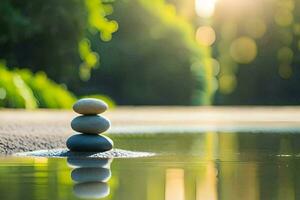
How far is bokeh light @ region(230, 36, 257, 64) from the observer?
2808 inches

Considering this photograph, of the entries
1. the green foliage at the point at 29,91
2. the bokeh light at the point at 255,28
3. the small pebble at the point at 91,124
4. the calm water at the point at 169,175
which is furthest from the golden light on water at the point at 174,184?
the bokeh light at the point at 255,28

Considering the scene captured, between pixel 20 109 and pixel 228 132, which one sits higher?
pixel 20 109

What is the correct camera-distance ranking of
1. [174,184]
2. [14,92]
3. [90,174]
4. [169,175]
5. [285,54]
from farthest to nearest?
[285,54]
[14,92]
[169,175]
[90,174]
[174,184]

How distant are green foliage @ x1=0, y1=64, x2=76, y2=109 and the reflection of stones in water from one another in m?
22.9

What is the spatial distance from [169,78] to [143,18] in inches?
192

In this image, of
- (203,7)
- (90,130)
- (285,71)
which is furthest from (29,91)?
(203,7)

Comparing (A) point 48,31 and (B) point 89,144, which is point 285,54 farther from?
(B) point 89,144

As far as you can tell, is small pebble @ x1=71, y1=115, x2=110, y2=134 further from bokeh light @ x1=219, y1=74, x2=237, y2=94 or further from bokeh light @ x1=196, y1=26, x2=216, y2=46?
bokeh light @ x1=196, y1=26, x2=216, y2=46

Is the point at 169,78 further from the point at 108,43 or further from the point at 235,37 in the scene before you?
the point at 235,37

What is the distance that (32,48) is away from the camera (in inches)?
1812

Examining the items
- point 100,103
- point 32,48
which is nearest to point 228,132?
point 100,103

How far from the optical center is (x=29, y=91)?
41.3m

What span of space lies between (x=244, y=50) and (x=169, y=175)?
190ft

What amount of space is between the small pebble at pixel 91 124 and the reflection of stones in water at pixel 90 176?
1.37 meters
